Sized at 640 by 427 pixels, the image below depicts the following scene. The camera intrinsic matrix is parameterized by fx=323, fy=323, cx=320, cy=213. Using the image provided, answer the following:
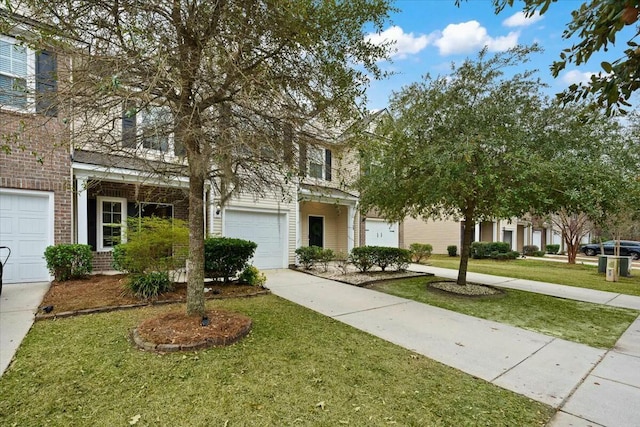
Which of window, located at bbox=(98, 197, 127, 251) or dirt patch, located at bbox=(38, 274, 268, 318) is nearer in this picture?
dirt patch, located at bbox=(38, 274, 268, 318)

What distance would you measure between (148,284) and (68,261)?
271cm

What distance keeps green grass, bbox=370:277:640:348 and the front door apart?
6.43 metres

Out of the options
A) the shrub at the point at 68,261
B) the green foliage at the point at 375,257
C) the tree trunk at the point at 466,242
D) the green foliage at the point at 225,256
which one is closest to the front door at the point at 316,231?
the green foliage at the point at 375,257

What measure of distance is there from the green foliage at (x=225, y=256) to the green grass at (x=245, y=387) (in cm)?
314

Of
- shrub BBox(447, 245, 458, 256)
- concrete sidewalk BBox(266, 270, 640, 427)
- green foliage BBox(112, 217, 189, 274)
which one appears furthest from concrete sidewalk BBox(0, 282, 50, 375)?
shrub BBox(447, 245, 458, 256)

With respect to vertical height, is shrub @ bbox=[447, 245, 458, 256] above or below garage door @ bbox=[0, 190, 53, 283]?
below

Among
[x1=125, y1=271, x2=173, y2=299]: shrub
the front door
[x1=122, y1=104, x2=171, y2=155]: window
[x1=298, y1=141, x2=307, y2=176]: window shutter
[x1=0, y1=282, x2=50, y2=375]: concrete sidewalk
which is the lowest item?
[x1=0, y1=282, x2=50, y2=375]: concrete sidewalk

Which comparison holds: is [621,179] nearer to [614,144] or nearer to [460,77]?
[614,144]

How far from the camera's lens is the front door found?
1530 centimetres

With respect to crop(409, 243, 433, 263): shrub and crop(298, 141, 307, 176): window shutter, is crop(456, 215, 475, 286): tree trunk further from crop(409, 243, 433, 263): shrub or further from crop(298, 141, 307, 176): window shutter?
crop(409, 243, 433, 263): shrub

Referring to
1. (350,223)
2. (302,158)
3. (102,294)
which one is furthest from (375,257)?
(102,294)

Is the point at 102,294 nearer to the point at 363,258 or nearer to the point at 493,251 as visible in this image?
the point at 363,258

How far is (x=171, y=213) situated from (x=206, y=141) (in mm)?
8038

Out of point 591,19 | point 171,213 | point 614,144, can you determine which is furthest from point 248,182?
point 614,144
